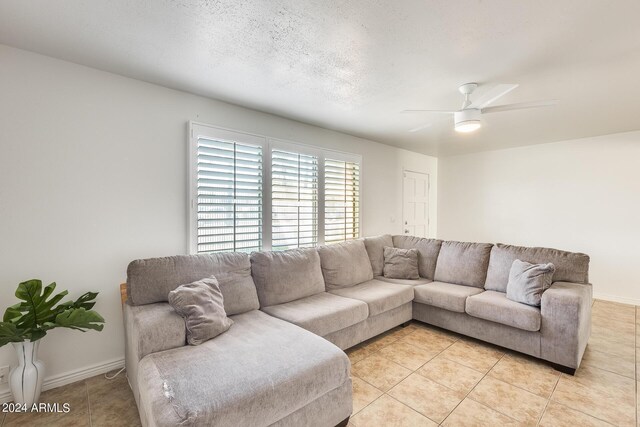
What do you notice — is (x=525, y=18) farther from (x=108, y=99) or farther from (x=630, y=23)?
(x=108, y=99)

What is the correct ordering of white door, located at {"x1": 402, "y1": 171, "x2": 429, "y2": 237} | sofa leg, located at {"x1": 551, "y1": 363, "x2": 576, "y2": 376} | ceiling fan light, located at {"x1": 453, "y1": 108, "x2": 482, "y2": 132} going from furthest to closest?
white door, located at {"x1": 402, "y1": 171, "x2": 429, "y2": 237}
ceiling fan light, located at {"x1": 453, "y1": 108, "x2": 482, "y2": 132}
sofa leg, located at {"x1": 551, "y1": 363, "x2": 576, "y2": 376}

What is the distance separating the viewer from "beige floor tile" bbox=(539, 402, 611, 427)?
1814 mm

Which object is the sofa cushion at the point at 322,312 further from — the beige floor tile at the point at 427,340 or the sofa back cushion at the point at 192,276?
the beige floor tile at the point at 427,340

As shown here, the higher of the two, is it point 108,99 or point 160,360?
point 108,99

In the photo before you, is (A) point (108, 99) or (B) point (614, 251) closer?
(A) point (108, 99)

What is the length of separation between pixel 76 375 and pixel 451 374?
2.94 m

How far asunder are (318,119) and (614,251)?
4.73 m

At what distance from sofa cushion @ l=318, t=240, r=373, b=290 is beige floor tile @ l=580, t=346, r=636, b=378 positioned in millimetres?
2088

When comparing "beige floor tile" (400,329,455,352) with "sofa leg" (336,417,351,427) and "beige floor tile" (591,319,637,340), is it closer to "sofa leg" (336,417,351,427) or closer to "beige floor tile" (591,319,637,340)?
"sofa leg" (336,417,351,427)

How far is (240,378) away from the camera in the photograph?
144cm

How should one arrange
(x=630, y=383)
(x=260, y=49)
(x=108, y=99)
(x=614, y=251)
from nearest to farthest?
(x=260, y=49) → (x=630, y=383) → (x=108, y=99) → (x=614, y=251)

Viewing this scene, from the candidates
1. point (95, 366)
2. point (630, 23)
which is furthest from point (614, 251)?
point (95, 366)

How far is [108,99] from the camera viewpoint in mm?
2381

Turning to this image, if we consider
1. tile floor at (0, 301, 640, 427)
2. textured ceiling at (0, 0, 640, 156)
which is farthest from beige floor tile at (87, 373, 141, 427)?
textured ceiling at (0, 0, 640, 156)
